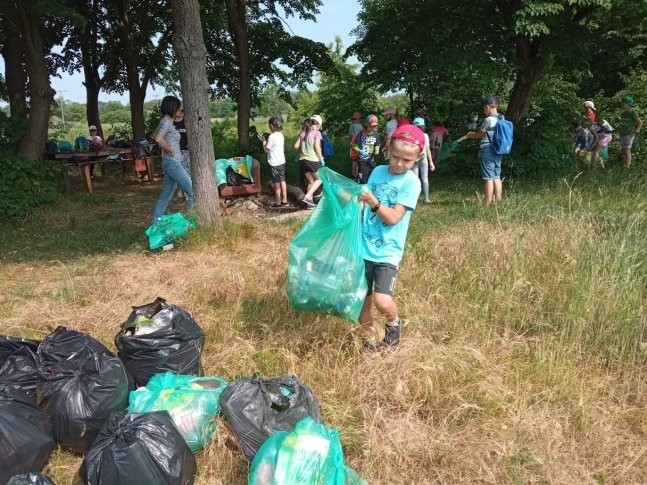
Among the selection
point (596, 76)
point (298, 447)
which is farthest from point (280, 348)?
point (596, 76)

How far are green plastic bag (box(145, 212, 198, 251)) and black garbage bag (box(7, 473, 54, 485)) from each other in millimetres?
3508

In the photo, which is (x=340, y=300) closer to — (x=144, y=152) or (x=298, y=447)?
(x=298, y=447)

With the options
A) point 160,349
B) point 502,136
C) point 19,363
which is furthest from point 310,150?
point 19,363

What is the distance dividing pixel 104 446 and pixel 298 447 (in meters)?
0.83

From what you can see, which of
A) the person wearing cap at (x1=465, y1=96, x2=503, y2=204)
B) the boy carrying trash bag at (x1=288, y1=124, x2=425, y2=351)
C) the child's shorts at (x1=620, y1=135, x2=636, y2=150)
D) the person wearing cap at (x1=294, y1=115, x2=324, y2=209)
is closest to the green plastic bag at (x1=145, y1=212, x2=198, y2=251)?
the boy carrying trash bag at (x1=288, y1=124, x2=425, y2=351)

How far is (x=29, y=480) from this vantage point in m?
2.13

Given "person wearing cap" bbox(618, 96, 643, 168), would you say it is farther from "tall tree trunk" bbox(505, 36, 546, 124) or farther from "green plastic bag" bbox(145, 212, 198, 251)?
"green plastic bag" bbox(145, 212, 198, 251)

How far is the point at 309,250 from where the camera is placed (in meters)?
3.04

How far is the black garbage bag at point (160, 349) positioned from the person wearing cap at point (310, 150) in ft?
17.5

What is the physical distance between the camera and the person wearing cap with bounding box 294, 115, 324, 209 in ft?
27.5

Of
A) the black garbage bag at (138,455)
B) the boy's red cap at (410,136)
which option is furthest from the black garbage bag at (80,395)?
the boy's red cap at (410,136)

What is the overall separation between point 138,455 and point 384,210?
1.71 meters

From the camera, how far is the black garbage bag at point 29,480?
2113 mm

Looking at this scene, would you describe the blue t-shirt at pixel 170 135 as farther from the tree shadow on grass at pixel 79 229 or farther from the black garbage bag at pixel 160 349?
the black garbage bag at pixel 160 349
